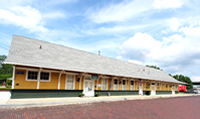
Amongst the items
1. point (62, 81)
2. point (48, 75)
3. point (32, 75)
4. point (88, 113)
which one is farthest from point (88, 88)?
point (88, 113)

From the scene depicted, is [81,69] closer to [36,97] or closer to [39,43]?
[36,97]

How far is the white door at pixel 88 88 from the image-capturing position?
16.8m

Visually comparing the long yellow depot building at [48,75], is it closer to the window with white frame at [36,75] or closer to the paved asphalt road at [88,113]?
the window with white frame at [36,75]

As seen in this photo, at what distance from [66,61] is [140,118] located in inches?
376

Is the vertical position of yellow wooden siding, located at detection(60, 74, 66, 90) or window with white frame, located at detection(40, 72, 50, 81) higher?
window with white frame, located at detection(40, 72, 50, 81)

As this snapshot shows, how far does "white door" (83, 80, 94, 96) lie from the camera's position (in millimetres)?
16828

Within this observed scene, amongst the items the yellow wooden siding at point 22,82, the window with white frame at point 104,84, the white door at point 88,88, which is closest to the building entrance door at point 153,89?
the window with white frame at point 104,84

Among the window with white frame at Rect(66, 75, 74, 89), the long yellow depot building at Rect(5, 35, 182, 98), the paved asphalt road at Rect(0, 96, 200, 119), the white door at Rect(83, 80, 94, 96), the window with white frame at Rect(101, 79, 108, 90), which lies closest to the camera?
the paved asphalt road at Rect(0, 96, 200, 119)

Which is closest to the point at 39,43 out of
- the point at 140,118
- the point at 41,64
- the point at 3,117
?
the point at 41,64

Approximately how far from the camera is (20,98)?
1244 centimetres

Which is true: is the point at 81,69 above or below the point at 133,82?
above

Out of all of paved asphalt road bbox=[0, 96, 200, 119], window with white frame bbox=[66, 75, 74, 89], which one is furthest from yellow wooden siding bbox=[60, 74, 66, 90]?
paved asphalt road bbox=[0, 96, 200, 119]

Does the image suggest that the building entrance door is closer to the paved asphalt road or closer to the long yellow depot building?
the long yellow depot building

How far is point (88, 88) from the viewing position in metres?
17.0
